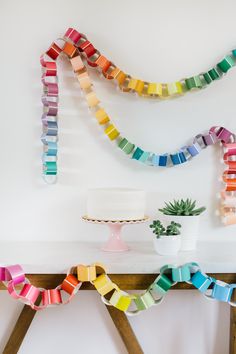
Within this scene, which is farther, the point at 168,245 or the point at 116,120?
the point at 116,120

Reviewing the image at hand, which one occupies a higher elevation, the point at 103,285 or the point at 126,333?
the point at 103,285

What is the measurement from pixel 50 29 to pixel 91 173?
0.49 meters

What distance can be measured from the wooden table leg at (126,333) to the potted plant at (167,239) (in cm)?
28

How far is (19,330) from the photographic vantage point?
142 cm

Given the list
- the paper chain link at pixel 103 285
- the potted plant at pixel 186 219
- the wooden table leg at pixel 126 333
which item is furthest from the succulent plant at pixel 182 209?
the wooden table leg at pixel 126 333

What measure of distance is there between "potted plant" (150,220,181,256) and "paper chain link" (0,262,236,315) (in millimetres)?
111

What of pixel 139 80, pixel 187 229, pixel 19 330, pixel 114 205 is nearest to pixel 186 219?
pixel 187 229

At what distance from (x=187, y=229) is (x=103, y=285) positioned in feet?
1.14

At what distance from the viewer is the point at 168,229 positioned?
1.31 meters

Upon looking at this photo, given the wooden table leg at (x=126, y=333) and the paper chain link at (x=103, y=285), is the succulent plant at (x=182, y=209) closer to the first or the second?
the paper chain link at (x=103, y=285)

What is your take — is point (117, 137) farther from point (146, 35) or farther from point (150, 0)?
point (150, 0)

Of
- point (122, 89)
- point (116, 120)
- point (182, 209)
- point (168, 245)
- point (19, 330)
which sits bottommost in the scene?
point (19, 330)

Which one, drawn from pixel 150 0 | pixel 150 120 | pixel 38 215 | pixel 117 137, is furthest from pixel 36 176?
pixel 150 0

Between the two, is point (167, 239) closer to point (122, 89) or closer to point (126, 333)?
point (126, 333)
